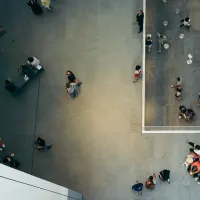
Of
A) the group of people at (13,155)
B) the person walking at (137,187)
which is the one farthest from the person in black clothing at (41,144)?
the person walking at (137,187)

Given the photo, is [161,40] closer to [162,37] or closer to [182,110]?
[162,37]

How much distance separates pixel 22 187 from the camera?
7.42 meters

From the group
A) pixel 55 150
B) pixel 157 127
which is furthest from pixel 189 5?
pixel 55 150

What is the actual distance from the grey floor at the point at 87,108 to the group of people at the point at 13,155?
0.29 meters

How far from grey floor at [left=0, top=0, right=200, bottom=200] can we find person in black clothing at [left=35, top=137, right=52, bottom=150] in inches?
8.8

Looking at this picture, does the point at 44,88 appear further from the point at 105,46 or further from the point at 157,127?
the point at 157,127

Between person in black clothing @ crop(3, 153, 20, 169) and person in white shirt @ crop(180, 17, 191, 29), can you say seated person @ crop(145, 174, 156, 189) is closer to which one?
person in black clothing @ crop(3, 153, 20, 169)

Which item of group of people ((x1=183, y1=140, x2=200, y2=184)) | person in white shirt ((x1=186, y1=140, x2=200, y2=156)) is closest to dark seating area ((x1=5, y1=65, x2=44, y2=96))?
person in white shirt ((x1=186, y1=140, x2=200, y2=156))

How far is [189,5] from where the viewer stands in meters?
16.9

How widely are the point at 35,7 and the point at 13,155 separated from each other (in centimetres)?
699

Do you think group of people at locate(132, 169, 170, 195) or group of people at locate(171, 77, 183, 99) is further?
group of people at locate(171, 77, 183, 99)

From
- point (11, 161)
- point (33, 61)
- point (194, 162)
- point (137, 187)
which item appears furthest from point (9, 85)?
point (194, 162)

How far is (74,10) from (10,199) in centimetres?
1183

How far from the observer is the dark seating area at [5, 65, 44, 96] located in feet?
49.7
